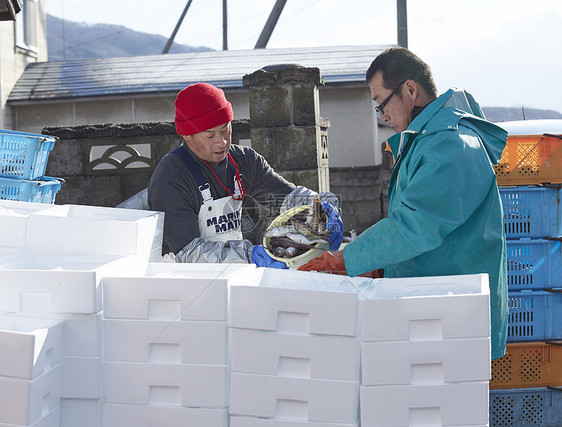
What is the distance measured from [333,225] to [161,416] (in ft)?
4.40

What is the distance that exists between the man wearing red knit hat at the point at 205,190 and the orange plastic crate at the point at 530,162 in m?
1.21

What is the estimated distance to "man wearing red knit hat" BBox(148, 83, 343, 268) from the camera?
3.43 metres

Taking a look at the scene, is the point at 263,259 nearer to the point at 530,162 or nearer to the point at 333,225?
the point at 333,225

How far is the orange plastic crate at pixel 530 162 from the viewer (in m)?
3.92

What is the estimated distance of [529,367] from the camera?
3959 mm

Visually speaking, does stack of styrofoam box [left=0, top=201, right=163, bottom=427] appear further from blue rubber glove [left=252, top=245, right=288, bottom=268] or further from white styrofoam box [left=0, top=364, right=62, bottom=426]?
blue rubber glove [left=252, top=245, right=288, bottom=268]

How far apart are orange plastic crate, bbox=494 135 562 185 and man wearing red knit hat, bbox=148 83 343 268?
1.21m

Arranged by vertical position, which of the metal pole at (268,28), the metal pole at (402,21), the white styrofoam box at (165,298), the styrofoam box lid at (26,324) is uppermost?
the metal pole at (268,28)

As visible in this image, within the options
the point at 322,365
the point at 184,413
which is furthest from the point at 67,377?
the point at 322,365

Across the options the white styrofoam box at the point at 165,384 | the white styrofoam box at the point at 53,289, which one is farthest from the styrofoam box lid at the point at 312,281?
the white styrofoam box at the point at 53,289

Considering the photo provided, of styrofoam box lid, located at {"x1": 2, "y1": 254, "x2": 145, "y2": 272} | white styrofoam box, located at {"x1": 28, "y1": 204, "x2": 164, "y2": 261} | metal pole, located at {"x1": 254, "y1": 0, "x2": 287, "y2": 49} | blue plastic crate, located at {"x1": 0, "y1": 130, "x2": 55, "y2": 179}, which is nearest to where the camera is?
styrofoam box lid, located at {"x1": 2, "y1": 254, "x2": 145, "y2": 272}

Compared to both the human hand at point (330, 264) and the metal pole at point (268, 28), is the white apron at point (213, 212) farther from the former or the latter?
the metal pole at point (268, 28)

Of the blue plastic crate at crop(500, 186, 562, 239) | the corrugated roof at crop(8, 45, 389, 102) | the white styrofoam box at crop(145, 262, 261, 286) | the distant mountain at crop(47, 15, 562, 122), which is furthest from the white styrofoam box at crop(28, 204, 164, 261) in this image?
the distant mountain at crop(47, 15, 562, 122)

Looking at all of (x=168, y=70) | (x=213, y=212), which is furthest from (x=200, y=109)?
(x=168, y=70)
